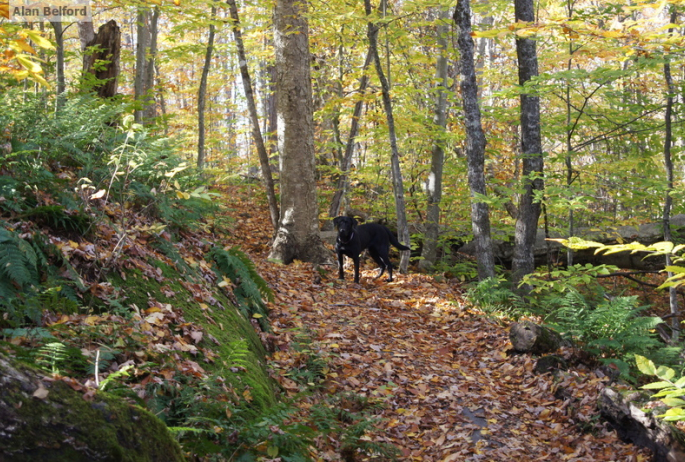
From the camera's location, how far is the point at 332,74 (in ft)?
53.4

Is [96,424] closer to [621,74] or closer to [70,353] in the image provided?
[70,353]

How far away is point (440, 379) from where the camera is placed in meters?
5.64

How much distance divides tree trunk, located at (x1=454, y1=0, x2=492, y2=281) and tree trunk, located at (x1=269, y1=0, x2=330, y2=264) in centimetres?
290

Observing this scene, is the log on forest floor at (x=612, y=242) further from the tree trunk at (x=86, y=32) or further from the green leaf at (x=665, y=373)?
the tree trunk at (x=86, y=32)

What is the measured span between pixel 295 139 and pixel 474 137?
334 centimetres

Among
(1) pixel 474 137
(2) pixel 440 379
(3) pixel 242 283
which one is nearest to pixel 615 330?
(2) pixel 440 379

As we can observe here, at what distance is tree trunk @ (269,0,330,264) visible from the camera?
9.11 m

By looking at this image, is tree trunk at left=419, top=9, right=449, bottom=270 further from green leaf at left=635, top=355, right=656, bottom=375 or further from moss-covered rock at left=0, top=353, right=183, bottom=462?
moss-covered rock at left=0, top=353, right=183, bottom=462

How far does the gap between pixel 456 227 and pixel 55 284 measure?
33.2ft

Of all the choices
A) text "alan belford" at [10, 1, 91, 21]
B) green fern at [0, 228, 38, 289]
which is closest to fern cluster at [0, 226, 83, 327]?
green fern at [0, 228, 38, 289]

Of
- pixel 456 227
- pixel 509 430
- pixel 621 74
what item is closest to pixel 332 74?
pixel 456 227

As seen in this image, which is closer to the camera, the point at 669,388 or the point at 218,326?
the point at 669,388

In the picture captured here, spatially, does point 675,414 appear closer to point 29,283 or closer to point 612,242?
point 29,283

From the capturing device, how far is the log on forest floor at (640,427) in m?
3.95
